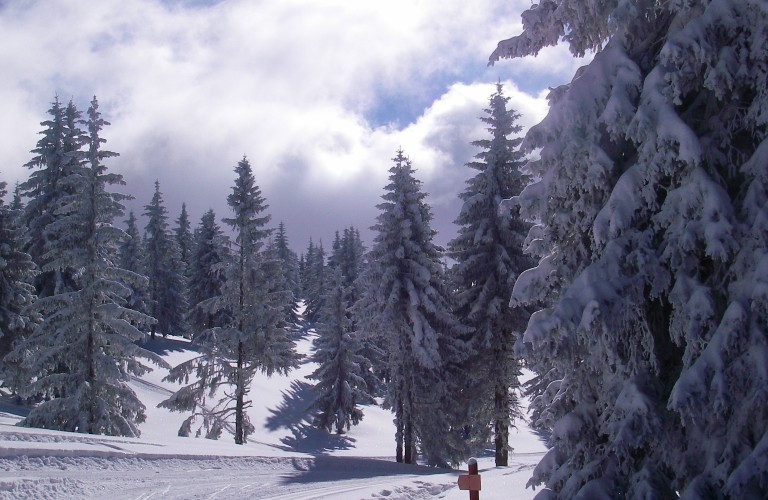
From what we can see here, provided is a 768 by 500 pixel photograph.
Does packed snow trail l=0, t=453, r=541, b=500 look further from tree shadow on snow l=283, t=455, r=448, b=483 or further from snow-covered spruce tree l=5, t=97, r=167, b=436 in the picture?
snow-covered spruce tree l=5, t=97, r=167, b=436

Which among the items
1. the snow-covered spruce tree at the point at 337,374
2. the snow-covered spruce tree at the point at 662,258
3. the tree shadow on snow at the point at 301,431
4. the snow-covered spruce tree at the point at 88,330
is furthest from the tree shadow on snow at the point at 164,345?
the snow-covered spruce tree at the point at 662,258

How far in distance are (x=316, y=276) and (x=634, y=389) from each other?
75.1 m

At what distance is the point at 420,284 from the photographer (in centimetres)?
2147

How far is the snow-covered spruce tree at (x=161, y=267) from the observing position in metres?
49.1

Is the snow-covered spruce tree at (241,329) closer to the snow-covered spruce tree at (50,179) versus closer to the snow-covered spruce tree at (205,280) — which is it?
the snow-covered spruce tree at (50,179)

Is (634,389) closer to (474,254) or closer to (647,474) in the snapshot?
(647,474)

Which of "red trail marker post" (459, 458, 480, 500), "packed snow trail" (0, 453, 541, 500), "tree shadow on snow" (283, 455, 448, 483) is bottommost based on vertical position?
"tree shadow on snow" (283, 455, 448, 483)

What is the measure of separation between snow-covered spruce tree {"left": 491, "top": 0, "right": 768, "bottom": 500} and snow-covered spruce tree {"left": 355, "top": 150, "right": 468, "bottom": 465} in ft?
47.7

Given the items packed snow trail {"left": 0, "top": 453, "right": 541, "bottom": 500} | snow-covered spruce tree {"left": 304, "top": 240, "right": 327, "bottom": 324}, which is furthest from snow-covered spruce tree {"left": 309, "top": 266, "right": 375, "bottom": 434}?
snow-covered spruce tree {"left": 304, "top": 240, "right": 327, "bottom": 324}

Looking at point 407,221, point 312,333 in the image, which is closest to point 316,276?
point 312,333

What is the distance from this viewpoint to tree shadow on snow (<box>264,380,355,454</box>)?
32.7 m

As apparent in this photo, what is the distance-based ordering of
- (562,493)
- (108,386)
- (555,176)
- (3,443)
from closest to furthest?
(562,493) → (555,176) → (3,443) → (108,386)

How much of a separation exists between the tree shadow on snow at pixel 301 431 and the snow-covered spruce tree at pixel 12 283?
1631 centimetres

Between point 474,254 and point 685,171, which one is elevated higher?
point 474,254
